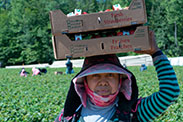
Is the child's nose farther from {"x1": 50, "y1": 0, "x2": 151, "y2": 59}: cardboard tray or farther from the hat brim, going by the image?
{"x1": 50, "y1": 0, "x2": 151, "y2": 59}: cardboard tray

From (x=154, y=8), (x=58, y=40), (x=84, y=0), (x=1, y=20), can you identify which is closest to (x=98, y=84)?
(x=58, y=40)

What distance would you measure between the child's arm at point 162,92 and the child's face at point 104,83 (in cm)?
29

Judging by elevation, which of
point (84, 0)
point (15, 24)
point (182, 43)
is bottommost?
point (182, 43)

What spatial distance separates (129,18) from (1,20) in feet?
166

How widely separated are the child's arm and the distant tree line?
39.4 metres

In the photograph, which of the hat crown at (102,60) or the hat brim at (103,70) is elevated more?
the hat crown at (102,60)

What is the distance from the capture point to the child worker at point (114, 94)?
1916mm

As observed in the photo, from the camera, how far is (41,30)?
4634 cm

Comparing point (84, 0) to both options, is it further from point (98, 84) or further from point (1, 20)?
point (98, 84)

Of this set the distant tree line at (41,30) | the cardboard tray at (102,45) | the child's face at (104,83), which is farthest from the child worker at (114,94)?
the distant tree line at (41,30)

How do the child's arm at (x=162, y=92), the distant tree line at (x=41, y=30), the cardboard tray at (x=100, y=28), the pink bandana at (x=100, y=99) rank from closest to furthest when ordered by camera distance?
the cardboard tray at (x=100, y=28)
the child's arm at (x=162, y=92)
the pink bandana at (x=100, y=99)
the distant tree line at (x=41, y=30)

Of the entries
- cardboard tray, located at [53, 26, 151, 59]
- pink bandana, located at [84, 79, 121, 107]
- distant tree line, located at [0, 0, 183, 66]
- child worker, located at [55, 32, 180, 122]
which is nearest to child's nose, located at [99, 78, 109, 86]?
child worker, located at [55, 32, 180, 122]

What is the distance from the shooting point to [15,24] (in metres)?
48.2

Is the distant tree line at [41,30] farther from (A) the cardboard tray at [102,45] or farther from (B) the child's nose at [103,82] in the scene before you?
(A) the cardboard tray at [102,45]
